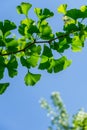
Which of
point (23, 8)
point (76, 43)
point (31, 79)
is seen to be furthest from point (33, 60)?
point (23, 8)

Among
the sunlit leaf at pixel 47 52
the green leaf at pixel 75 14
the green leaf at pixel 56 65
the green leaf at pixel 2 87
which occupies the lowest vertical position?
the green leaf at pixel 2 87

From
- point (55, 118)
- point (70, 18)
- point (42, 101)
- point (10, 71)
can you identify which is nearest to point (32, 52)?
point (10, 71)

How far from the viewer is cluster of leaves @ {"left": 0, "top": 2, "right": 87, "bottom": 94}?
2.08 meters

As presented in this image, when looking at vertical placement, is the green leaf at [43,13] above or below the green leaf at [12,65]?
above

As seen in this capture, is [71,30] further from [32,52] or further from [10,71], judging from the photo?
[10,71]

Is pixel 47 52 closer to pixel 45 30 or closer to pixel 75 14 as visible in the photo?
pixel 45 30

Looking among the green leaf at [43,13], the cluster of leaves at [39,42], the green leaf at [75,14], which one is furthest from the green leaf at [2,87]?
the green leaf at [75,14]

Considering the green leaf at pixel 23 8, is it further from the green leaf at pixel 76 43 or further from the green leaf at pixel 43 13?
the green leaf at pixel 76 43

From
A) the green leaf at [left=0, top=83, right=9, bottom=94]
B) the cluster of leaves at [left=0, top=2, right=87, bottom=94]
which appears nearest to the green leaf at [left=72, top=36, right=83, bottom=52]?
the cluster of leaves at [left=0, top=2, right=87, bottom=94]

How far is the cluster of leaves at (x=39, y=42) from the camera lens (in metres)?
2.08

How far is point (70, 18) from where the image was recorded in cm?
221

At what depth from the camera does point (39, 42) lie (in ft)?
6.90

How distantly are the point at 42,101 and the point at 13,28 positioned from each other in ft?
46.2

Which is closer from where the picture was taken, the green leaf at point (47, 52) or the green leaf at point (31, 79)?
the green leaf at point (47, 52)
